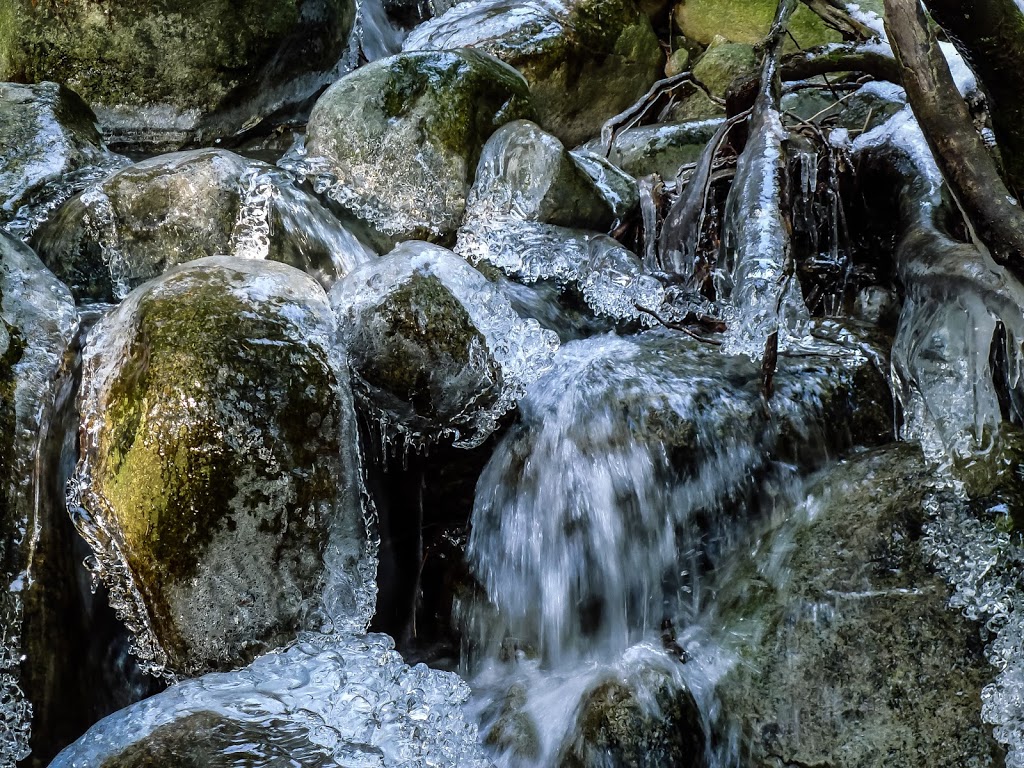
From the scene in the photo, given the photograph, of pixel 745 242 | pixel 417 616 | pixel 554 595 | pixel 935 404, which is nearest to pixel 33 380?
pixel 417 616

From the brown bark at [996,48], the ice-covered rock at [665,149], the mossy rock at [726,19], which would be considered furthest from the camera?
the mossy rock at [726,19]

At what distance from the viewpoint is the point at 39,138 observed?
4.15 m

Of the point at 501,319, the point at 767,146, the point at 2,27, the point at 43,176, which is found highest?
the point at 2,27

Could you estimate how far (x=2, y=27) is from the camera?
5.14 meters

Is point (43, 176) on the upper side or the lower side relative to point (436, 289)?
upper

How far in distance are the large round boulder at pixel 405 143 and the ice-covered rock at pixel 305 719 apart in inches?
87.8

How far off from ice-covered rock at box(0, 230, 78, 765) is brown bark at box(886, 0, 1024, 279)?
8.28 ft

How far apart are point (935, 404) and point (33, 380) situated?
106 inches

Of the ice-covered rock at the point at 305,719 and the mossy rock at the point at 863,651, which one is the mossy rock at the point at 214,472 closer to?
the ice-covered rock at the point at 305,719

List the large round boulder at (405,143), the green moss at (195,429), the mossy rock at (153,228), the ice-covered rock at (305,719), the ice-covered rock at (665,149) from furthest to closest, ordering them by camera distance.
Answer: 1. the ice-covered rock at (665,149)
2. the large round boulder at (405,143)
3. the mossy rock at (153,228)
4. the green moss at (195,429)
5. the ice-covered rock at (305,719)

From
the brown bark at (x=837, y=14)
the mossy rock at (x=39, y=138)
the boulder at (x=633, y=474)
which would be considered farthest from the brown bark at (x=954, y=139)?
the mossy rock at (x=39, y=138)

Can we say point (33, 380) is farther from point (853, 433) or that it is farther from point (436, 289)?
point (853, 433)

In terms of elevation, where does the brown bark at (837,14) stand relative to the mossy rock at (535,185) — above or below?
above

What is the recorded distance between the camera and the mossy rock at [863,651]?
2.29 m
